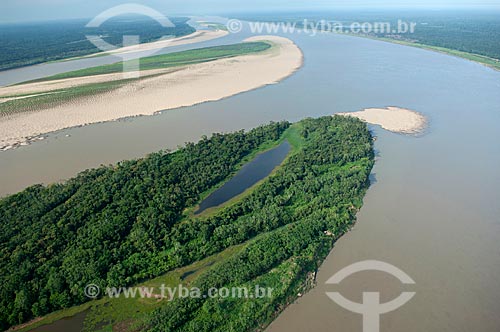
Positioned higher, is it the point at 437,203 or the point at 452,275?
the point at 437,203

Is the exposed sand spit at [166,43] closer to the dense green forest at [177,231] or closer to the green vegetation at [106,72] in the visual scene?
the green vegetation at [106,72]

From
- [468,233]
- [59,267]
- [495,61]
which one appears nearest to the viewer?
[59,267]

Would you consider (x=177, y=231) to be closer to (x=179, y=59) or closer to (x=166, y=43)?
(x=179, y=59)

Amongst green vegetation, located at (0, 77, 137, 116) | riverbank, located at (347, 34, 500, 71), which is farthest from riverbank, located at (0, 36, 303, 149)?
riverbank, located at (347, 34, 500, 71)

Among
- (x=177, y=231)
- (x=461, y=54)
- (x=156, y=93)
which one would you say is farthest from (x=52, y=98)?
(x=461, y=54)

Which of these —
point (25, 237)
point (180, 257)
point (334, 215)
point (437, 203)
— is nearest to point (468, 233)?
point (437, 203)

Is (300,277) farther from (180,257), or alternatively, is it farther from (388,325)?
(180,257)

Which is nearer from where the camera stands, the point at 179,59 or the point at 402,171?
the point at 402,171
